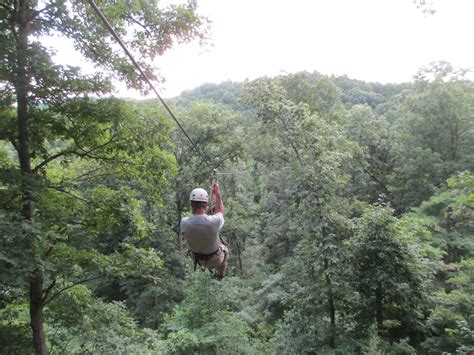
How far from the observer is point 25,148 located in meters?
4.55

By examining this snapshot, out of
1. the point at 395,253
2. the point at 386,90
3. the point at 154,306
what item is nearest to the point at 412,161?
the point at 395,253

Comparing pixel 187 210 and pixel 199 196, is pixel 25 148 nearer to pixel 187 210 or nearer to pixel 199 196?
pixel 199 196

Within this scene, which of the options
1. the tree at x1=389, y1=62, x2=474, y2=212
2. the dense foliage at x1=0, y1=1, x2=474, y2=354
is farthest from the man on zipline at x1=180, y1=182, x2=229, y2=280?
the tree at x1=389, y1=62, x2=474, y2=212

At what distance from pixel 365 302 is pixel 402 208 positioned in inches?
476

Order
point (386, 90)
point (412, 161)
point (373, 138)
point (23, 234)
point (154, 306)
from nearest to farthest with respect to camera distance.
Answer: point (23, 234) → point (154, 306) → point (412, 161) → point (373, 138) → point (386, 90)

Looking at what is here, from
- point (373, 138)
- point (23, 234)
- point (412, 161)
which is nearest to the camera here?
point (23, 234)

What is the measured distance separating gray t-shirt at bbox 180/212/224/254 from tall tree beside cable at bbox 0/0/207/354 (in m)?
1.57

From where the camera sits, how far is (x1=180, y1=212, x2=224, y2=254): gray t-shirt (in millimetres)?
3844

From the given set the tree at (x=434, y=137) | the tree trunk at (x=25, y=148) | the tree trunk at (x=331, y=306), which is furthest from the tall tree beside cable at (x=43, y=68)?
the tree at (x=434, y=137)

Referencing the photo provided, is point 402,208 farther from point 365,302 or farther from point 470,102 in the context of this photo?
point 365,302

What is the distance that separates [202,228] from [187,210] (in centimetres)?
1393

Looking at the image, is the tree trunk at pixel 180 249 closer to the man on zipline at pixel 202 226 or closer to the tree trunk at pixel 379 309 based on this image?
the tree trunk at pixel 379 309

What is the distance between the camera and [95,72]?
4.81 m

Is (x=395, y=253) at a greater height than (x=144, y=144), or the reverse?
(x=144, y=144)
